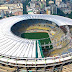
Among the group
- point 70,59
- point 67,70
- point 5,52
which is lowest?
point 67,70

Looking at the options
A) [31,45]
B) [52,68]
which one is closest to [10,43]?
[31,45]

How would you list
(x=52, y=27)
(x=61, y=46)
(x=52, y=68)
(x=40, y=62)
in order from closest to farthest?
(x=40, y=62)
(x=52, y=68)
(x=61, y=46)
(x=52, y=27)

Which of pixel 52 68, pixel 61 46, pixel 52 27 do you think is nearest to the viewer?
pixel 52 68

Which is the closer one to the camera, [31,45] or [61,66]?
[61,66]

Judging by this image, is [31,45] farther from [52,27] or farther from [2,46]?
[52,27]

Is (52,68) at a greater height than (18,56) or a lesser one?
lesser

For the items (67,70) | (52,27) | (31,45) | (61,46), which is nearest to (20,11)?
(52,27)

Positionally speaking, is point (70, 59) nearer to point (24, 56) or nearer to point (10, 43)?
point (24, 56)

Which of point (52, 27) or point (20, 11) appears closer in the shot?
point (52, 27)

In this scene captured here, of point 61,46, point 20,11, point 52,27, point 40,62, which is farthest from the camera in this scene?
point 20,11
